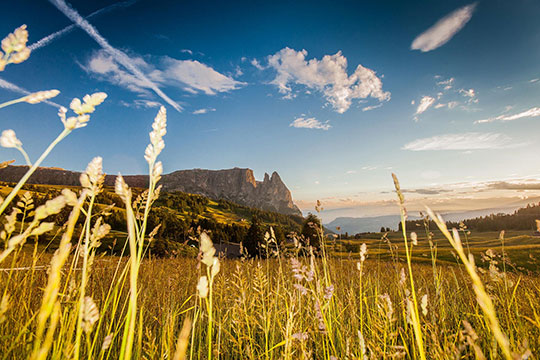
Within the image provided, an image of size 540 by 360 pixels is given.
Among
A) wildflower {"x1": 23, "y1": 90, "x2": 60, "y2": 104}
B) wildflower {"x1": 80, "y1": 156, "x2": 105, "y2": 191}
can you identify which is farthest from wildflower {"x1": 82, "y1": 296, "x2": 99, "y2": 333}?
wildflower {"x1": 23, "y1": 90, "x2": 60, "y2": 104}

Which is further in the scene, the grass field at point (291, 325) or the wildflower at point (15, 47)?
the grass field at point (291, 325)

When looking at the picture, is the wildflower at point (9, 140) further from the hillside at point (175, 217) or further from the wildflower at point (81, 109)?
the hillside at point (175, 217)

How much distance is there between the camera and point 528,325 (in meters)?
3.00

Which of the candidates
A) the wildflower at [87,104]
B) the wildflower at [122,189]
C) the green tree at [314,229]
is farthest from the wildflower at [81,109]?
the green tree at [314,229]

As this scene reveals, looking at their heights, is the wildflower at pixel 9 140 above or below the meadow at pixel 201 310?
above

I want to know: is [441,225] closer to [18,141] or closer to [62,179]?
[18,141]

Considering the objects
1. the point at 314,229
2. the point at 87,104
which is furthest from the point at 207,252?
the point at 314,229

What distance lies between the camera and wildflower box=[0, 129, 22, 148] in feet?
2.67

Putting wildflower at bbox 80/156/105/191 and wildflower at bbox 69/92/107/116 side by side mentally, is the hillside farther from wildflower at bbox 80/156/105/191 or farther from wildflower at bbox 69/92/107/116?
wildflower at bbox 69/92/107/116

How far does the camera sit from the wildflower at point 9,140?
0.81 m

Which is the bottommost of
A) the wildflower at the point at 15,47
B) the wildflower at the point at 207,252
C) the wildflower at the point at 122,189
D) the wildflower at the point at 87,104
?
the wildflower at the point at 207,252

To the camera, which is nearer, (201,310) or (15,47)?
(15,47)

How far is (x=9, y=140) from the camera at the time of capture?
812mm

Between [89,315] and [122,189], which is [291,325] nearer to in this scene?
[89,315]
